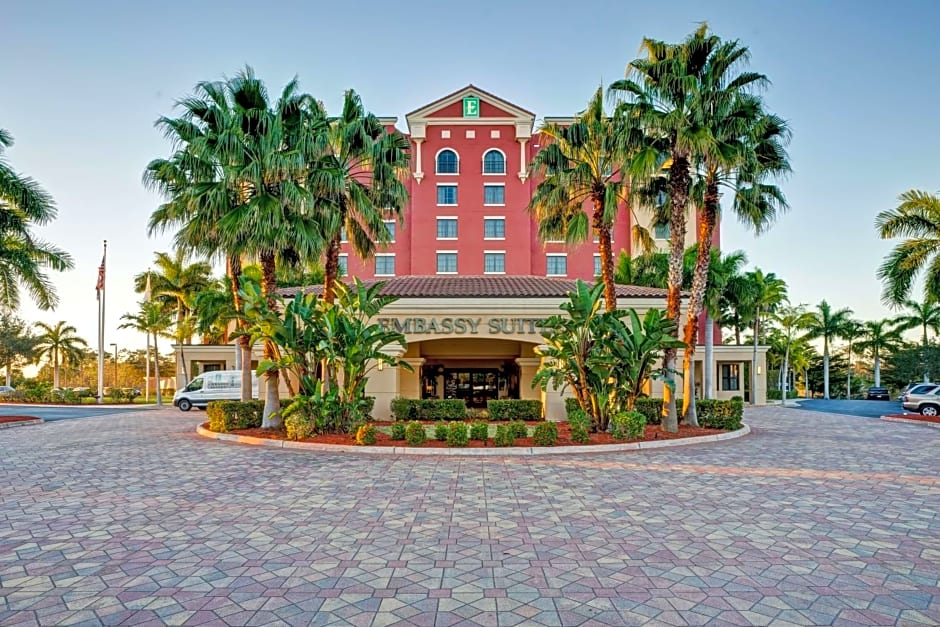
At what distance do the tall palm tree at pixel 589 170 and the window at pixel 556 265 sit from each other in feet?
70.9

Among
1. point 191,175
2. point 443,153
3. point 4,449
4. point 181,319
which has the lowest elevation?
point 4,449

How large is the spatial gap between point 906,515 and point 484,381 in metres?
22.9

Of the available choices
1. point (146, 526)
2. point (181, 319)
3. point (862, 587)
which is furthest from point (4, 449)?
point (181, 319)

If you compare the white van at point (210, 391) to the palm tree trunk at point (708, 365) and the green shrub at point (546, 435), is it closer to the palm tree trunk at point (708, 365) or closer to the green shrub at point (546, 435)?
the green shrub at point (546, 435)

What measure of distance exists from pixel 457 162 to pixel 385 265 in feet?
28.2

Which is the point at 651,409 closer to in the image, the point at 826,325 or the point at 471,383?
the point at 471,383

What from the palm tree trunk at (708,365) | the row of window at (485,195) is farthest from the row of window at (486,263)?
the palm tree trunk at (708,365)

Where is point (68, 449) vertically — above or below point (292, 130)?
below

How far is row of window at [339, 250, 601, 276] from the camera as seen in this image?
129ft

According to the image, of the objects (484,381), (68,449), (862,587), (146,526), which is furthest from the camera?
(484,381)

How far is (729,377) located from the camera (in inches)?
1505

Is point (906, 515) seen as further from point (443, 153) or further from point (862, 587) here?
point (443, 153)

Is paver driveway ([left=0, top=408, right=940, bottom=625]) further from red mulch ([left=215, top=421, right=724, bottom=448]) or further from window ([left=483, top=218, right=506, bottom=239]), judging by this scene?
window ([left=483, top=218, right=506, bottom=239])

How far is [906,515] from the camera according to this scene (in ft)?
26.1
